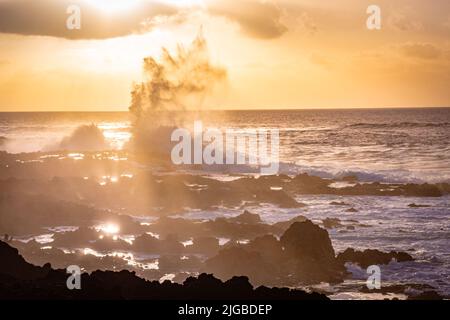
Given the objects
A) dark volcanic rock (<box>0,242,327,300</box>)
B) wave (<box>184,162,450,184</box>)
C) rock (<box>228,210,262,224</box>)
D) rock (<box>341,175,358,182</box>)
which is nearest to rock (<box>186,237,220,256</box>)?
rock (<box>228,210,262,224</box>)

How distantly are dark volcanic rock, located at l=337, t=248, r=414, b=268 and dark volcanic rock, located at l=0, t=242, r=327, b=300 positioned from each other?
10.7m

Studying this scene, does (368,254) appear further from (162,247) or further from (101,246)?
(101,246)

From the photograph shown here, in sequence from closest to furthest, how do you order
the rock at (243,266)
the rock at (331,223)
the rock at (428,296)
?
1. the rock at (428,296)
2. the rock at (243,266)
3. the rock at (331,223)

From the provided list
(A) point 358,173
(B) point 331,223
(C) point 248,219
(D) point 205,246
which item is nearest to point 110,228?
(D) point 205,246

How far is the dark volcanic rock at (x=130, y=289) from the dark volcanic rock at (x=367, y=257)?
10.7m

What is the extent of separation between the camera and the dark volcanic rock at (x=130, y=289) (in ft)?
40.4

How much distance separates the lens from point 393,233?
30.4 m

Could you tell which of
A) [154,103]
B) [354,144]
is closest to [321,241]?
[154,103]

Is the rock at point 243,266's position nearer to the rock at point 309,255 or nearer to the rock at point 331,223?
the rock at point 309,255

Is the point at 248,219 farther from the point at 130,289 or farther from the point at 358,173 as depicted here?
the point at 358,173

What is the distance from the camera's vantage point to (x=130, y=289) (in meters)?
13.7

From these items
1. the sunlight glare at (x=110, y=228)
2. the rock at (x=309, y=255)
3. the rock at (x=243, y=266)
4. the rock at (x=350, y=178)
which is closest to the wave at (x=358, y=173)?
the rock at (x=350, y=178)
